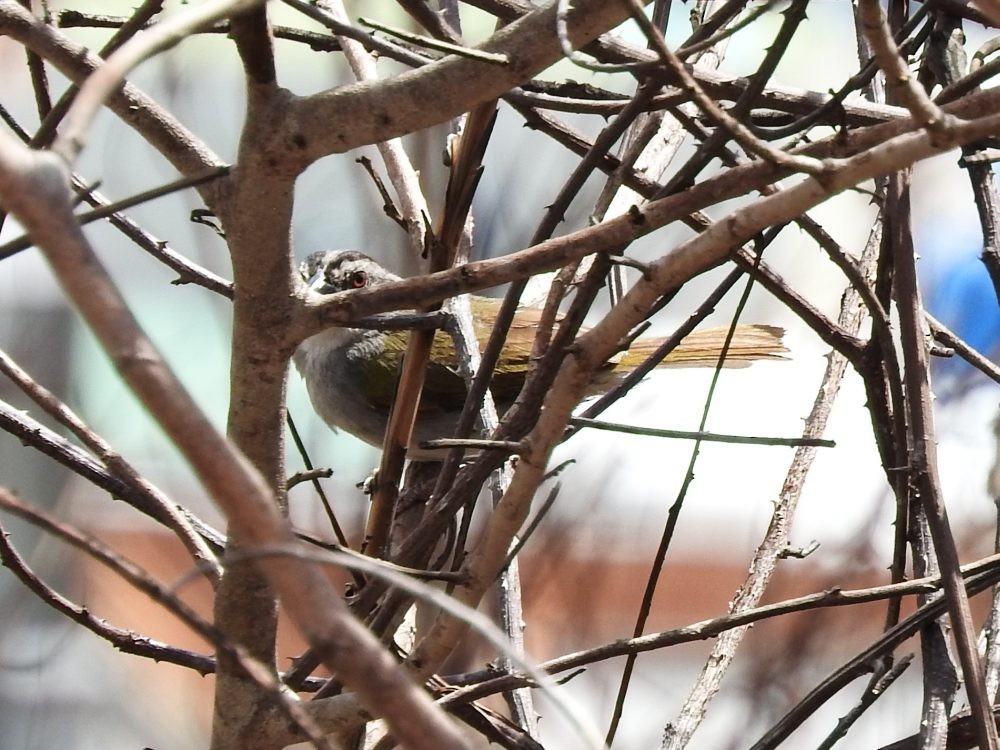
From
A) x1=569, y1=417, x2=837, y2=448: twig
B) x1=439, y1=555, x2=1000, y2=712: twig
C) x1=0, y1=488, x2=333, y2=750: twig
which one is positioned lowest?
x1=0, y1=488, x2=333, y2=750: twig

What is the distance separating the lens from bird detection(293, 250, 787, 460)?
3.02 m

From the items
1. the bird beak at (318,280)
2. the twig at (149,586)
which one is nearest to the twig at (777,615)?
the twig at (149,586)

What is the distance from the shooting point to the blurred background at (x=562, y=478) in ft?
9.91

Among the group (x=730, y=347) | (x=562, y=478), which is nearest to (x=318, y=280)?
(x=562, y=478)

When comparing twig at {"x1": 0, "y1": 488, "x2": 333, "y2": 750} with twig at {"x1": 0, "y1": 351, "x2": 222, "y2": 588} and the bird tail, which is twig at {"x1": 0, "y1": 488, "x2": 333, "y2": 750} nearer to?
twig at {"x1": 0, "y1": 351, "x2": 222, "y2": 588}

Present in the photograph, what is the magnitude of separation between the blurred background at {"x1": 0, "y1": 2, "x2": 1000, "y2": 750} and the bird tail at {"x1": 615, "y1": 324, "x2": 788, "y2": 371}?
0.15m

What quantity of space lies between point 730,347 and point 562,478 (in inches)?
23.6

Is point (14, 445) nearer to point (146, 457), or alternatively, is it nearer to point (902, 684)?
point (146, 457)

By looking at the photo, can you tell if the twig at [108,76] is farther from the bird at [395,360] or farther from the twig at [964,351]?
the bird at [395,360]

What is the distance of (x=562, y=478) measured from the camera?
302 centimetres

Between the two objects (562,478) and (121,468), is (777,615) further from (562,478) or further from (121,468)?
(562,478)

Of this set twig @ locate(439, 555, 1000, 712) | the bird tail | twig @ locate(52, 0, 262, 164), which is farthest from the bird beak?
twig @ locate(52, 0, 262, 164)

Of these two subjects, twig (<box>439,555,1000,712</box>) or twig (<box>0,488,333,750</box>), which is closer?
twig (<box>0,488,333,750</box>)

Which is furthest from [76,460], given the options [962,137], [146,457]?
[146,457]
